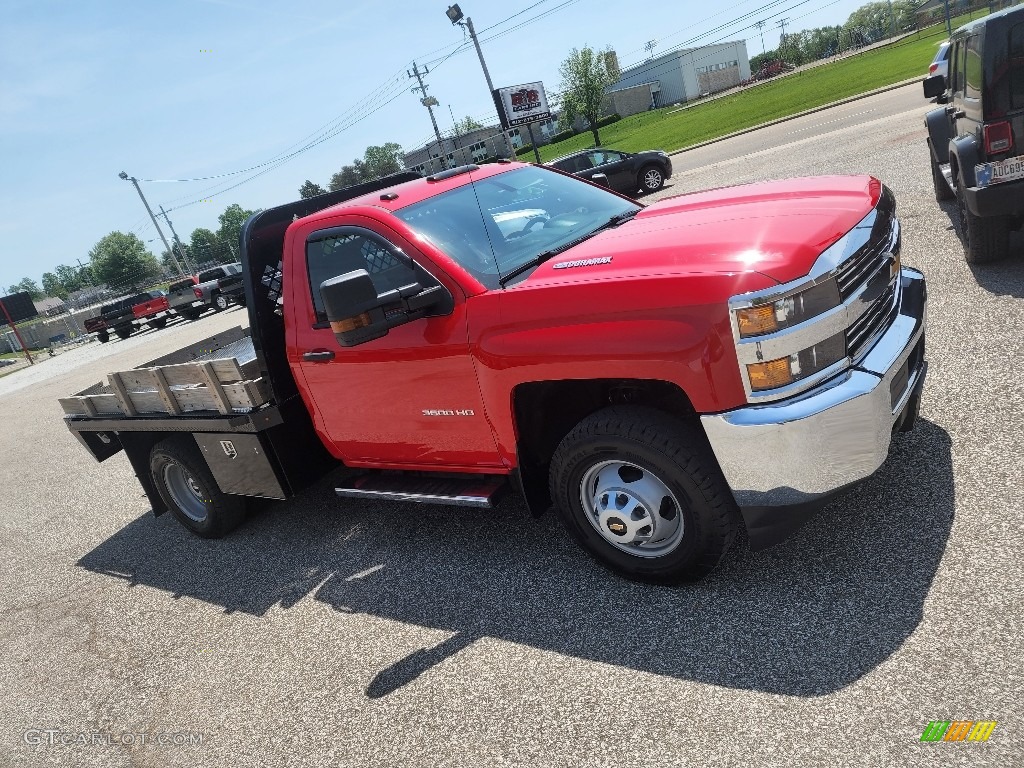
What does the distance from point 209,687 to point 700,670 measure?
8.13 feet

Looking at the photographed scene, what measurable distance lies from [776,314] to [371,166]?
472 feet

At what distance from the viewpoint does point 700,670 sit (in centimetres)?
278

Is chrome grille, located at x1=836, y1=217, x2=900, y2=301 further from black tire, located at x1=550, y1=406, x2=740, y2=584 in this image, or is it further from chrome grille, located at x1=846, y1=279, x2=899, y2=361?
black tire, located at x1=550, y1=406, x2=740, y2=584

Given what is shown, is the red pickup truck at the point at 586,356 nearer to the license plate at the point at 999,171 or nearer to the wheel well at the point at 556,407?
the wheel well at the point at 556,407

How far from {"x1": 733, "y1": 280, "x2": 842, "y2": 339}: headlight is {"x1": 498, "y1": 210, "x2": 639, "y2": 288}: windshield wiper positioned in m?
1.18

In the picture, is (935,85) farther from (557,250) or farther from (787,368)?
(787,368)

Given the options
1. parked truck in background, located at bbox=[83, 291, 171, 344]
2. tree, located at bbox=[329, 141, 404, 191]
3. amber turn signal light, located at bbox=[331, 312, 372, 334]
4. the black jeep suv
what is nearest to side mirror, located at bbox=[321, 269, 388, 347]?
amber turn signal light, located at bbox=[331, 312, 372, 334]

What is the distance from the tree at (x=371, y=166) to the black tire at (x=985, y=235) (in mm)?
103124

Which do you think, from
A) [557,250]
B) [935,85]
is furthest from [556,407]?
[935,85]

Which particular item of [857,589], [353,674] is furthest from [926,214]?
[353,674]

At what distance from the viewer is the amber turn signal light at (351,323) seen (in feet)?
9.93

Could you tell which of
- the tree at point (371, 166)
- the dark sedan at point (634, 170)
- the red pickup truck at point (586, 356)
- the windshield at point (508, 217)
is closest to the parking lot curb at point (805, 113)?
the dark sedan at point (634, 170)

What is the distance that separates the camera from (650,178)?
19000 mm

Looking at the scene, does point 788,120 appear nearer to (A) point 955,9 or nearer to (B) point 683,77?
(A) point 955,9
